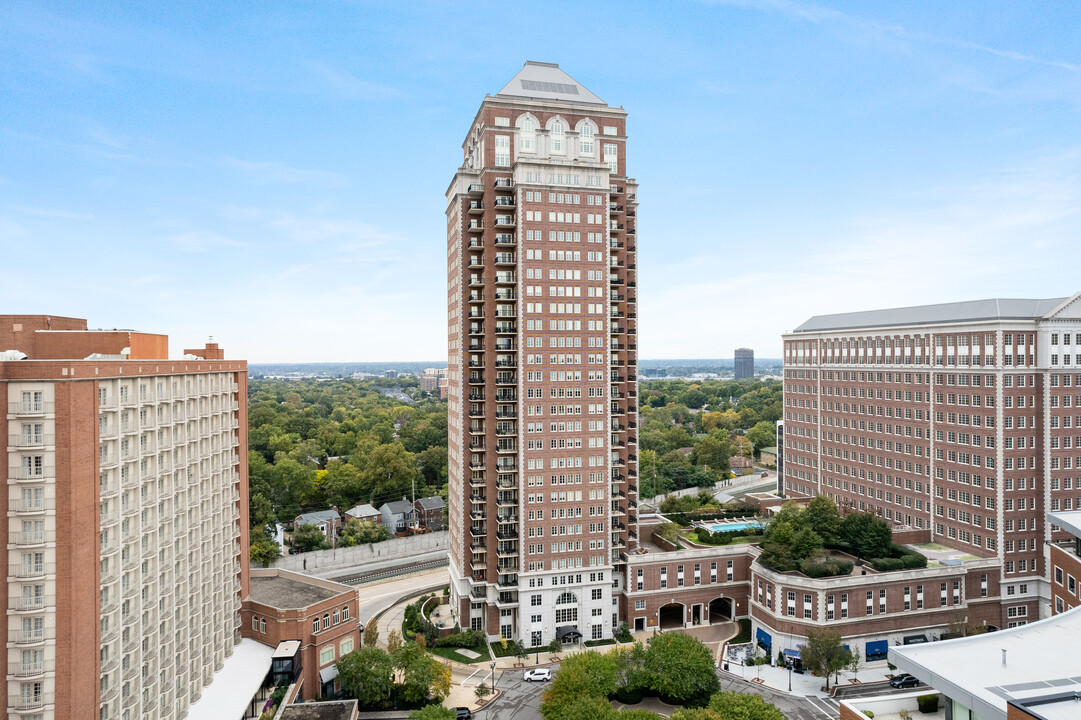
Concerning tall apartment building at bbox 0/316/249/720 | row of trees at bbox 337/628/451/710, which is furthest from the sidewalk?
tall apartment building at bbox 0/316/249/720

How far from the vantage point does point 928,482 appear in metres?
81.7

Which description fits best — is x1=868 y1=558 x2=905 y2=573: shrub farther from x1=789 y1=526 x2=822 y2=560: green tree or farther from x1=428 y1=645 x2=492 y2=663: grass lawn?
x1=428 y1=645 x2=492 y2=663: grass lawn

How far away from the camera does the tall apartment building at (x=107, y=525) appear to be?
36812mm

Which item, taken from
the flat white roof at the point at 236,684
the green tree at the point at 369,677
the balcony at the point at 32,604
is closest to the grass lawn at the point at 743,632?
the green tree at the point at 369,677

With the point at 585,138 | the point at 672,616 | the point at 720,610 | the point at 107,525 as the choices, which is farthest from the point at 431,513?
the point at 107,525

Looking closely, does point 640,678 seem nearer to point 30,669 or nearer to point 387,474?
point 30,669

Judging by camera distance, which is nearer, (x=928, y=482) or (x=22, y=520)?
(x=22, y=520)

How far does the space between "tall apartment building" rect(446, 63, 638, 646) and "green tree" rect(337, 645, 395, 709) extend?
1596 centimetres

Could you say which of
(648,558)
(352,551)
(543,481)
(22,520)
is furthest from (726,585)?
(22,520)

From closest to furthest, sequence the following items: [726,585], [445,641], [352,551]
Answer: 1. [445,641]
2. [726,585]
3. [352,551]

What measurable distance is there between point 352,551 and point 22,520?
237 ft

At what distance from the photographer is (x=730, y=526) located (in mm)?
88688

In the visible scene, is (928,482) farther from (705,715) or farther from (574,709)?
(574,709)

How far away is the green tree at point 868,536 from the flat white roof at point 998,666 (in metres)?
32.0
